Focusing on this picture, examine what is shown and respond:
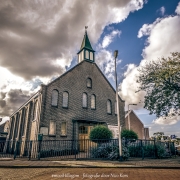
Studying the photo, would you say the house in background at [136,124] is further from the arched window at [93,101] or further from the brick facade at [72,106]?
the arched window at [93,101]

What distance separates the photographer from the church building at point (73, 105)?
665 inches

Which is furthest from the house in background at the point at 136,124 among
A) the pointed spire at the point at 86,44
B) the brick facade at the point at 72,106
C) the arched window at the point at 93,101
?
the pointed spire at the point at 86,44

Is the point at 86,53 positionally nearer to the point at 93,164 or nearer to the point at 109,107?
the point at 109,107

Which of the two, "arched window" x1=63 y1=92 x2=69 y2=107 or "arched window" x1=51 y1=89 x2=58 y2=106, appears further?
"arched window" x1=63 y1=92 x2=69 y2=107

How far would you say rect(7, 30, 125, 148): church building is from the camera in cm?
1689

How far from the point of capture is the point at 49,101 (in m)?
17.4

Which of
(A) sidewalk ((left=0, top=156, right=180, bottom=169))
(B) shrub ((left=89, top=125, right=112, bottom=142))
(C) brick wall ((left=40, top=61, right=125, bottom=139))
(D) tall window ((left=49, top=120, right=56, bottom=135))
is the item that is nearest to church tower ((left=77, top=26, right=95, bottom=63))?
(C) brick wall ((left=40, top=61, right=125, bottom=139))

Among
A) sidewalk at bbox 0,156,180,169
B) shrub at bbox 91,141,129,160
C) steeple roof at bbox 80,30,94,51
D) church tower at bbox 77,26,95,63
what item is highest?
steeple roof at bbox 80,30,94,51

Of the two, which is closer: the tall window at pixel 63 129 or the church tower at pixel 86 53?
the tall window at pixel 63 129

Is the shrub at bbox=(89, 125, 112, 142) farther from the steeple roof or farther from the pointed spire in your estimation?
the pointed spire

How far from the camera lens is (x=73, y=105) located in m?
19.1

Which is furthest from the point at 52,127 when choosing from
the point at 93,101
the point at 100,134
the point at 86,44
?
the point at 86,44

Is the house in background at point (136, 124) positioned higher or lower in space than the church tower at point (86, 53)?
lower

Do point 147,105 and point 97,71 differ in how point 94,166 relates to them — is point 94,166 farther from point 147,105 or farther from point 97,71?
point 97,71
